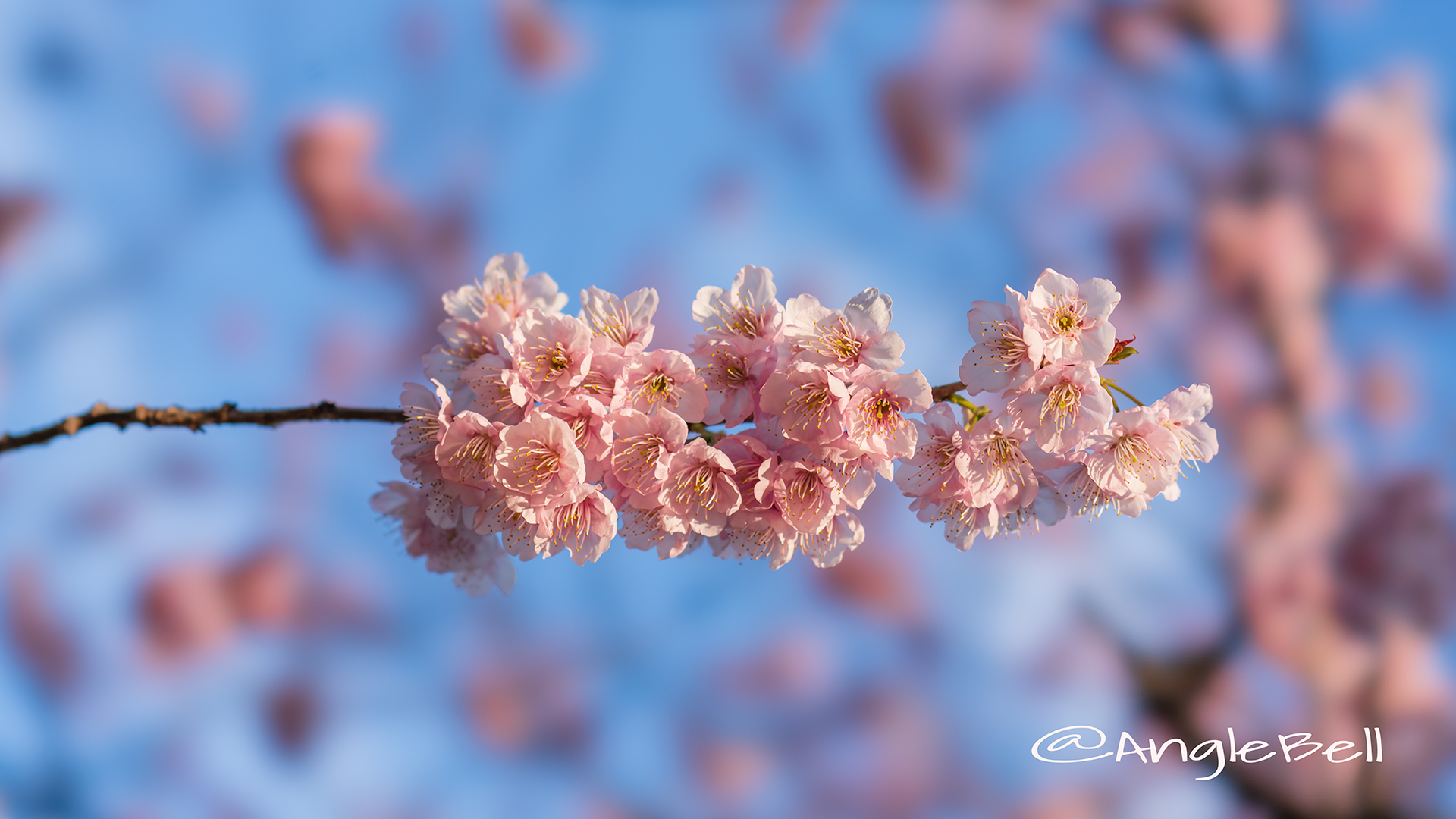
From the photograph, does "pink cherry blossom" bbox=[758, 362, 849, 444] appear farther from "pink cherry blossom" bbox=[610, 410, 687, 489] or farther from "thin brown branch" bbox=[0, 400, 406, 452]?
"thin brown branch" bbox=[0, 400, 406, 452]

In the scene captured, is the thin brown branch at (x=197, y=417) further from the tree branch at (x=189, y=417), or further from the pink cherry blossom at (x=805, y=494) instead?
the pink cherry blossom at (x=805, y=494)

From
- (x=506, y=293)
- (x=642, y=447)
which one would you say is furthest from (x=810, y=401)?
(x=506, y=293)

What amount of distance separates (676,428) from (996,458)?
0.35 meters

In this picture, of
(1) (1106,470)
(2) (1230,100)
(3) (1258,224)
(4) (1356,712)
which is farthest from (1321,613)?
(1) (1106,470)

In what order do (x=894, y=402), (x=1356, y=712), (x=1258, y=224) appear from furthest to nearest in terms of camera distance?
(x=1258, y=224), (x=1356, y=712), (x=894, y=402)

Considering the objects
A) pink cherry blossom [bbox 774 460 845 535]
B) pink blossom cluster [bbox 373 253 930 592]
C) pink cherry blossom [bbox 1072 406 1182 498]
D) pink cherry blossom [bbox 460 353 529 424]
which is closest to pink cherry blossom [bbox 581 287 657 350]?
pink blossom cluster [bbox 373 253 930 592]

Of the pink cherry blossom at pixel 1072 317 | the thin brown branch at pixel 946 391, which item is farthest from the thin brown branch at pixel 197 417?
the pink cherry blossom at pixel 1072 317

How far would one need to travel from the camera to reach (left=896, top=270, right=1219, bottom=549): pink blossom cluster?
851 millimetres

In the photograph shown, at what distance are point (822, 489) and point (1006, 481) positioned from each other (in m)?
0.21

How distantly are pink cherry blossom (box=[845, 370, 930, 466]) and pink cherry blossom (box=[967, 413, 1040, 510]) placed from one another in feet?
0.29

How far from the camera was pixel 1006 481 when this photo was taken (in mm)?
915

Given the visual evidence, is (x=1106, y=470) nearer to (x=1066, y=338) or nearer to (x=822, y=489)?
(x=1066, y=338)

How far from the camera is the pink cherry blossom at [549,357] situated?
854 millimetres

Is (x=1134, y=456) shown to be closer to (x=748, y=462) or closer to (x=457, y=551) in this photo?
(x=748, y=462)
